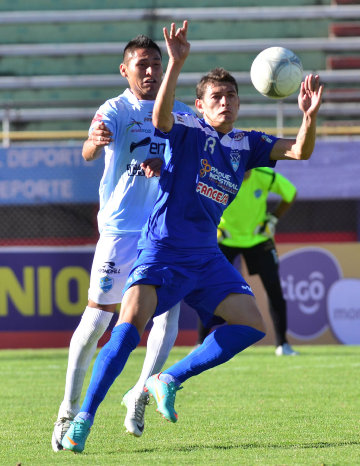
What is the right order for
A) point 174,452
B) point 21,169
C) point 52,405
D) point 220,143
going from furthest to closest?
point 21,169, point 52,405, point 220,143, point 174,452

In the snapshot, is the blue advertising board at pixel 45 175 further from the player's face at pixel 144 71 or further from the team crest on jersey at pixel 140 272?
the team crest on jersey at pixel 140 272

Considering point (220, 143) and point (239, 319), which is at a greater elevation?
point (220, 143)

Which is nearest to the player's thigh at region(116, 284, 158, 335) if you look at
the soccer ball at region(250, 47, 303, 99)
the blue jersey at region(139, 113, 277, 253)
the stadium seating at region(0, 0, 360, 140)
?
the blue jersey at region(139, 113, 277, 253)

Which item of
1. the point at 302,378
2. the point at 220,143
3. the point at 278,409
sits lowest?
the point at 302,378

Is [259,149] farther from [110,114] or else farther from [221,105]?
[110,114]

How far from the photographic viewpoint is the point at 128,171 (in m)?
4.91

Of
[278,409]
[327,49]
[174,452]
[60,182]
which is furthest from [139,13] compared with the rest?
[174,452]

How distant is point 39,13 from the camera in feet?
54.2

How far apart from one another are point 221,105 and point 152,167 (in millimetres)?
504

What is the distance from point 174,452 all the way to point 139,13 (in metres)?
13.1

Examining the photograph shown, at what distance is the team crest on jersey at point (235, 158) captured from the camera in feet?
15.4

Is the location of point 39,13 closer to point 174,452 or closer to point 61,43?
point 61,43

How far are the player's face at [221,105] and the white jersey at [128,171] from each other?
39 centimetres

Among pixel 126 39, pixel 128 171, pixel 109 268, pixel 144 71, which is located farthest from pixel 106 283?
pixel 126 39
